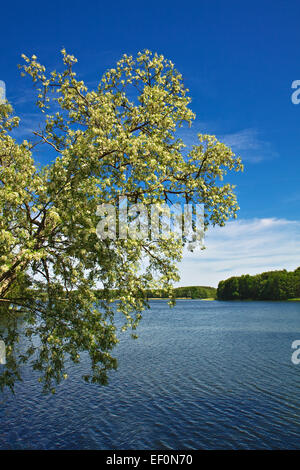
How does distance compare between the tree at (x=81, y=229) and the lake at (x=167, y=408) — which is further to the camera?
the lake at (x=167, y=408)

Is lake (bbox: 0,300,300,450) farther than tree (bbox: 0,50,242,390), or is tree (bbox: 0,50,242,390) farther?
lake (bbox: 0,300,300,450)

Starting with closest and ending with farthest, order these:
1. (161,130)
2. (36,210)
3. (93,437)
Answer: (36,210)
(161,130)
(93,437)

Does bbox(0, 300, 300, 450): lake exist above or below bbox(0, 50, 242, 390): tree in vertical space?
below

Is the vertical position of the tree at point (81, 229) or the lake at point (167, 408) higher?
the tree at point (81, 229)

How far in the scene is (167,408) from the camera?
25.0 m

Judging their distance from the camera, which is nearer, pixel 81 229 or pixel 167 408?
pixel 81 229

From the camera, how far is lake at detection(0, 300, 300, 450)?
20.0m

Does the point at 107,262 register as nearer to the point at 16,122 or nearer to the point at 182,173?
the point at 182,173

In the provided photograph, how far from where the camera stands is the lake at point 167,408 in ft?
65.6

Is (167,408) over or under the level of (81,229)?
under

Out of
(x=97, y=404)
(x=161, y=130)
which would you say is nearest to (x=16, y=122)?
(x=161, y=130)
